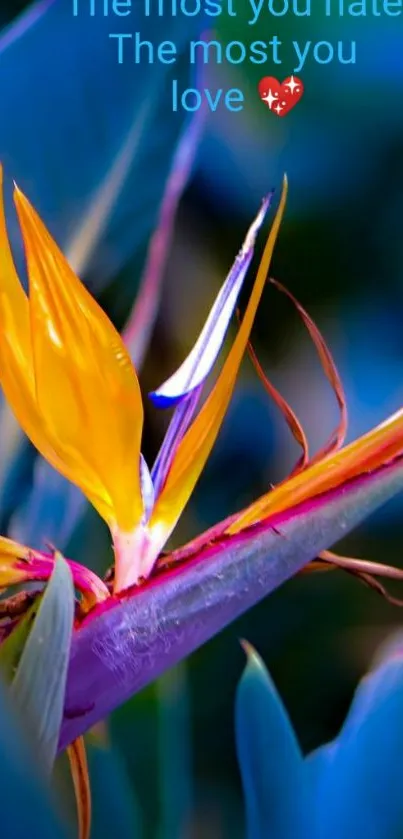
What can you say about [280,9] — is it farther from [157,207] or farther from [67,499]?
[67,499]

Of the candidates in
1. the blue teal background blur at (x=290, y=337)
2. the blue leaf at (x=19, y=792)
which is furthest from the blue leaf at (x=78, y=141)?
the blue leaf at (x=19, y=792)

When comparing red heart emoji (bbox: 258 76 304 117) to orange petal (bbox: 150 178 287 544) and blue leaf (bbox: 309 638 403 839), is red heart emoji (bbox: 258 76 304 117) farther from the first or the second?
blue leaf (bbox: 309 638 403 839)

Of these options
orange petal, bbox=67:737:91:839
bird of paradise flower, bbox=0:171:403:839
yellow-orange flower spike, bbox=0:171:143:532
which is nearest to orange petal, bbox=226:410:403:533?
bird of paradise flower, bbox=0:171:403:839

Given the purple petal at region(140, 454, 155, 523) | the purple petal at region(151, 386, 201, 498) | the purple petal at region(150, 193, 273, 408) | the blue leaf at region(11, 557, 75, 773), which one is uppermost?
the purple petal at region(150, 193, 273, 408)

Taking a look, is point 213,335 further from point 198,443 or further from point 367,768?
point 367,768

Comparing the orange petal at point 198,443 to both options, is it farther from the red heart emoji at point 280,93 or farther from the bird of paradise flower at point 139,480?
the red heart emoji at point 280,93

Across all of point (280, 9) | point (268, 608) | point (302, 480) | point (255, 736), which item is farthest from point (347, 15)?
point (255, 736)
